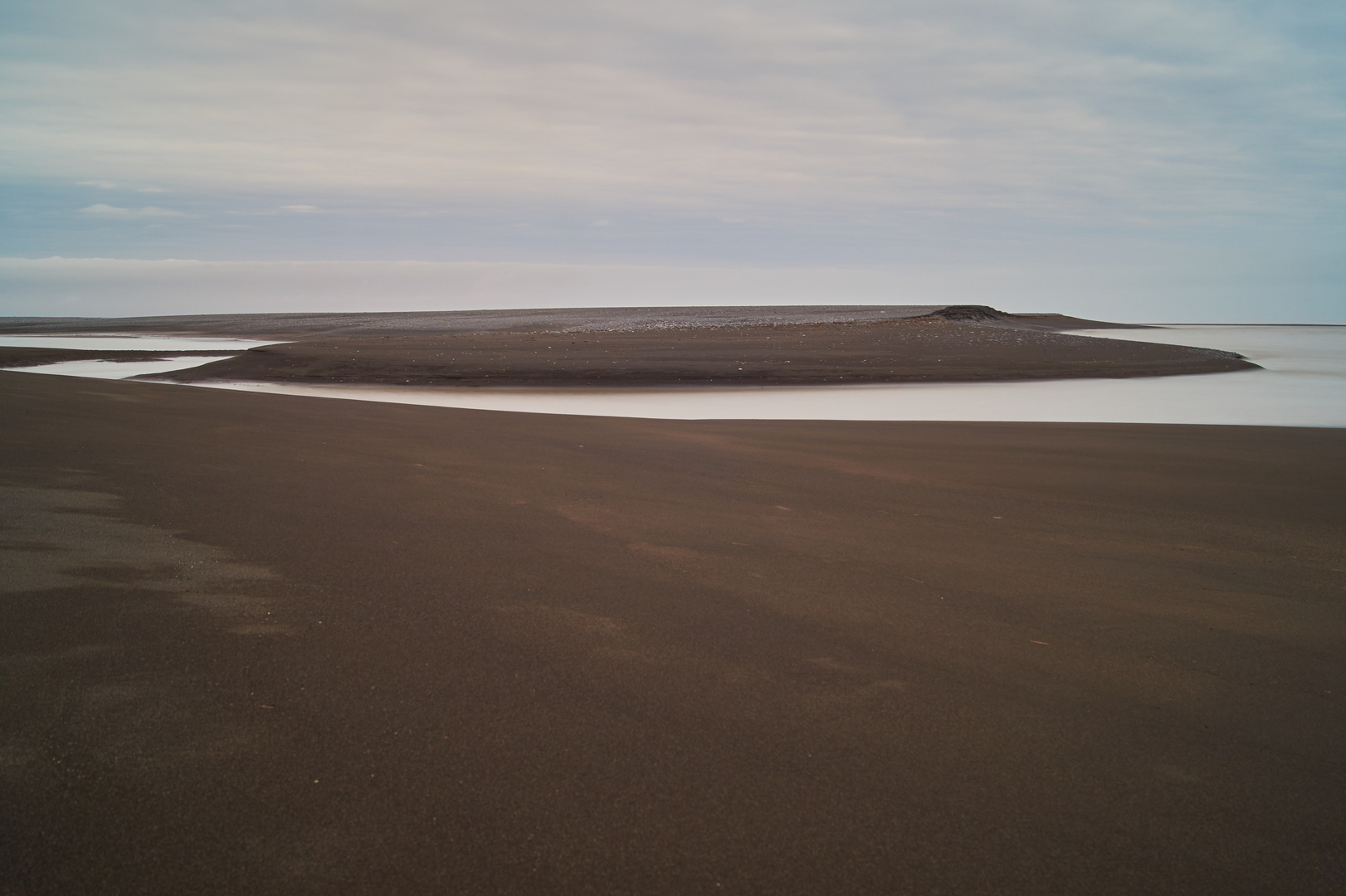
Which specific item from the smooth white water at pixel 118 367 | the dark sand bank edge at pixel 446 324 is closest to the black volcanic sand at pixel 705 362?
the smooth white water at pixel 118 367

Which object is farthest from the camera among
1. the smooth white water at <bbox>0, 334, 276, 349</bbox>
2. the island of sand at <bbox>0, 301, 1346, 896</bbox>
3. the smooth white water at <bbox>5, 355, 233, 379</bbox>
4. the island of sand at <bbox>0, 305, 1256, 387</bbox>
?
the smooth white water at <bbox>0, 334, 276, 349</bbox>

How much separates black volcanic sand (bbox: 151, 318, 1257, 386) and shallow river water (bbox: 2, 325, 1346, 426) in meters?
1.41

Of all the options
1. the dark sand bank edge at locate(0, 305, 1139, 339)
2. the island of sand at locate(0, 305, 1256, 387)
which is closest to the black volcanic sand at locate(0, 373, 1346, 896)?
the island of sand at locate(0, 305, 1256, 387)

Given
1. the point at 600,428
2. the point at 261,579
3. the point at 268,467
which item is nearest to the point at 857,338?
the point at 600,428

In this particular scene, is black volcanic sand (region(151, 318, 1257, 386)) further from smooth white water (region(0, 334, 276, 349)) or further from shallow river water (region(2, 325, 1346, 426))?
smooth white water (region(0, 334, 276, 349))

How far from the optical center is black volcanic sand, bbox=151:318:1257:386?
70.0 feet

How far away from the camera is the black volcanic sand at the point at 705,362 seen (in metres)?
21.3

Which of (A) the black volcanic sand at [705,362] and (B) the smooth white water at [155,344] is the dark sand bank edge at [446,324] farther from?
(A) the black volcanic sand at [705,362]

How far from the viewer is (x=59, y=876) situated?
220cm

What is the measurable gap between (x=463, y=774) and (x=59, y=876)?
1019 millimetres

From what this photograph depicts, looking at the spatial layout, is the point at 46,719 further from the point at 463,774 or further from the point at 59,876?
the point at 463,774

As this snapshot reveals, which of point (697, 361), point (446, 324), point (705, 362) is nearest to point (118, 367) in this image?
point (697, 361)

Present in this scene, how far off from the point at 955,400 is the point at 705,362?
27.6 feet

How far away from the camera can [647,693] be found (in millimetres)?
3295
